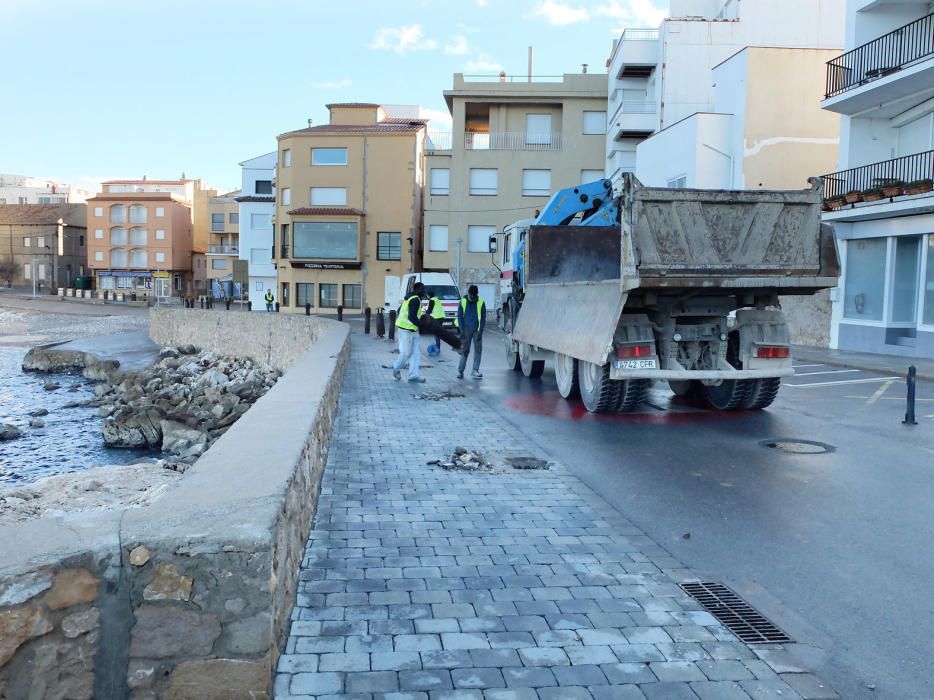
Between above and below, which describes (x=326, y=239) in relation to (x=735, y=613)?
above

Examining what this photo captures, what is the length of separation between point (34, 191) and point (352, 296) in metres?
80.5

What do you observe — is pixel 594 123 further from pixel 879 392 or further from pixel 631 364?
pixel 631 364

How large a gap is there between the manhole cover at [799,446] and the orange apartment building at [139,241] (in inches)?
3005

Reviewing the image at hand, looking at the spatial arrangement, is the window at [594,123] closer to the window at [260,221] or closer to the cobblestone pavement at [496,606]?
the window at [260,221]

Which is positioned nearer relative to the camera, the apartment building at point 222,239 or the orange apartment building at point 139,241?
the apartment building at point 222,239

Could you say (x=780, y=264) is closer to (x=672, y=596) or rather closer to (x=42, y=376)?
(x=672, y=596)

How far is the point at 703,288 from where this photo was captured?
1004cm

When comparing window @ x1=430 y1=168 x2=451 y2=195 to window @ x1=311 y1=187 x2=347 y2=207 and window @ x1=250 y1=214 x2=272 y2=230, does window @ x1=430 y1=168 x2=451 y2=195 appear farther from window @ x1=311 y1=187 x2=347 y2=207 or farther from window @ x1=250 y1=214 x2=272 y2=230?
window @ x1=250 y1=214 x2=272 y2=230

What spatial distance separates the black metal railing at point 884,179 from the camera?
786 inches

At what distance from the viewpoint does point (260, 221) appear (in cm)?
6128

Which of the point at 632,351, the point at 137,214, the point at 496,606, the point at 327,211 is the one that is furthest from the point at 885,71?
the point at 137,214

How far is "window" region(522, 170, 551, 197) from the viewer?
4834cm

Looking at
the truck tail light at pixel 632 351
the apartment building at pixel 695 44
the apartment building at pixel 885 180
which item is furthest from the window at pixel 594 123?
the truck tail light at pixel 632 351

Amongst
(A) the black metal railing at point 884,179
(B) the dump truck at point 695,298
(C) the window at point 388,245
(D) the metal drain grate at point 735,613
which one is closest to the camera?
(D) the metal drain grate at point 735,613
